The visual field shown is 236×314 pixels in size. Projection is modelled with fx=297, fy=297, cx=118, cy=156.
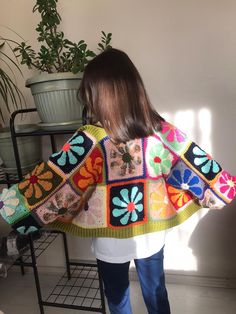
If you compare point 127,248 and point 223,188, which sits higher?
point 223,188

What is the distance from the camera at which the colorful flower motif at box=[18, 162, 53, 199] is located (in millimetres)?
955

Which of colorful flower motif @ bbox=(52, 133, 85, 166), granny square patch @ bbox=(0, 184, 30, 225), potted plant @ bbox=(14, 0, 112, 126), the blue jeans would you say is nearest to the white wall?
potted plant @ bbox=(14, 0, 112, 126)

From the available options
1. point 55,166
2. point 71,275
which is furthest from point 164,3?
point 71,275

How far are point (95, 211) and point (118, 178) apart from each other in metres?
0.15

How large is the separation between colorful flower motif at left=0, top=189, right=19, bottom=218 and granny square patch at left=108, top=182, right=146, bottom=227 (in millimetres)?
308

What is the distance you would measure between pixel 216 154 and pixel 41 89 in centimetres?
88

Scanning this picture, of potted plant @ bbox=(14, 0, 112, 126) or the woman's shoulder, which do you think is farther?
potted plant @ bbox=(14, 0, 112, 126)

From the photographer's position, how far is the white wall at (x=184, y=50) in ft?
4.44

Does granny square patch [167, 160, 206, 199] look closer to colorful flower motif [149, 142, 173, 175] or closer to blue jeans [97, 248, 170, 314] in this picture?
colorful flower motif [149, 142, 173, 175]

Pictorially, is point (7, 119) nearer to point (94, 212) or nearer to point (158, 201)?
point (94, 212)

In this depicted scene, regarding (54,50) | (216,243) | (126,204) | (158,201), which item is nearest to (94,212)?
(126,204)

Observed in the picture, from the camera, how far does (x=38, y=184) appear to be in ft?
3.15

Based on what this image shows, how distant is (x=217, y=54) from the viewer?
4.47ft

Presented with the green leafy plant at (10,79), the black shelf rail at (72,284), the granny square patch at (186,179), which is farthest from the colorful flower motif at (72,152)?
the green leafy plant at (10,79)
